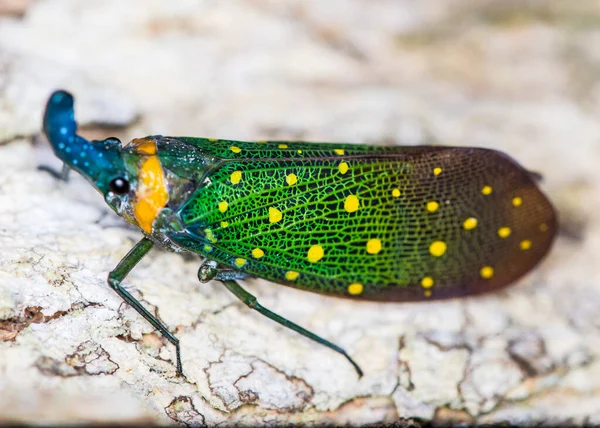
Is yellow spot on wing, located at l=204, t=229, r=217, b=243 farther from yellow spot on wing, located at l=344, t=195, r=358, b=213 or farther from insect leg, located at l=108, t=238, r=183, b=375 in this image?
yellow spot on wing, located at l=344, t=195, r=358, b=213

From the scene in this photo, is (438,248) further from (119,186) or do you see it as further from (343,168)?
(119,186)

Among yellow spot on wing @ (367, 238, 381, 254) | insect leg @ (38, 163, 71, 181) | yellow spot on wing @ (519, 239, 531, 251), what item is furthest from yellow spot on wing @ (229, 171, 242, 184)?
yellow spot on wing @ (519, 239, 531, 251)

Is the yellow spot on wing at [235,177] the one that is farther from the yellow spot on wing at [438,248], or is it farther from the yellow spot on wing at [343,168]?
the yellow spot on wing at [438,248]

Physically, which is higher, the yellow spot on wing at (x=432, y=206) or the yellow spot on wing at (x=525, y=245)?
the yellow spot on wing at (x=432, y=206)

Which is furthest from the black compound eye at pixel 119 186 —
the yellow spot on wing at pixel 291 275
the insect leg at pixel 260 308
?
the yellow spot on wing at pixel 291 275

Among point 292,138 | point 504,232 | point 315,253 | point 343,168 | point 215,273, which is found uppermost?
point 292,138

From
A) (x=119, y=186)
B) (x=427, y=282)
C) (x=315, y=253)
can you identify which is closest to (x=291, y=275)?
(x=315, y=253)
